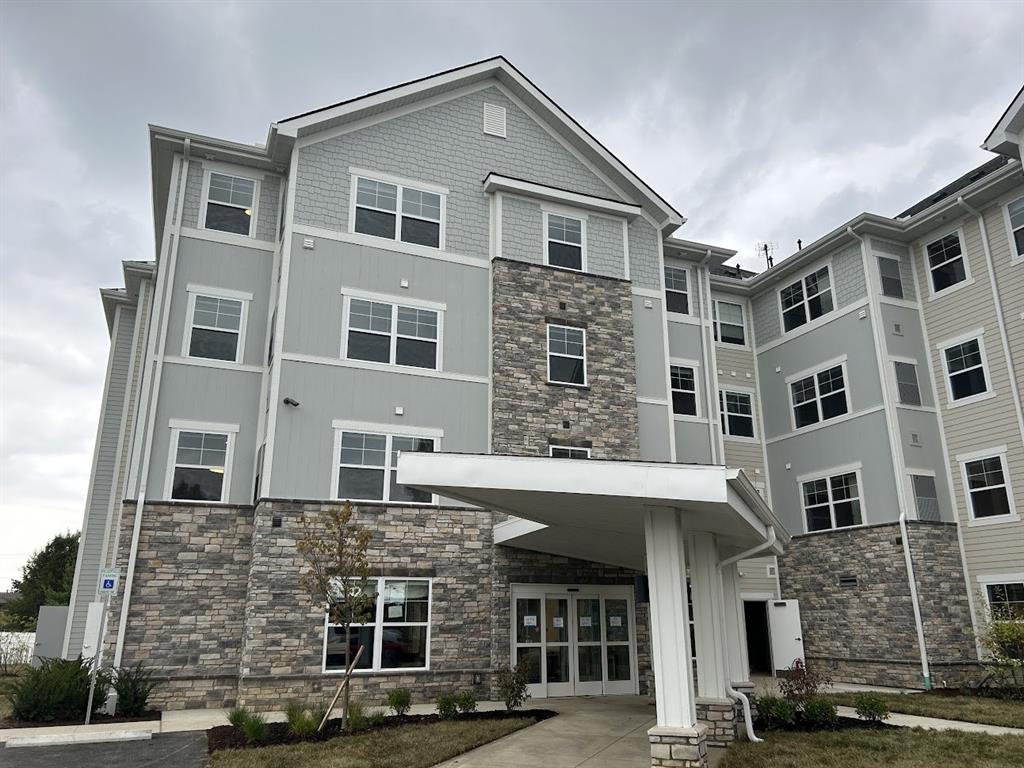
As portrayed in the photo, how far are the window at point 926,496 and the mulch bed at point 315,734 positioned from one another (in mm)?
10633

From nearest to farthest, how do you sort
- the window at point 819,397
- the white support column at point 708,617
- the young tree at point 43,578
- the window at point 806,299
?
the white support column at point 708,617 < the window at point 819,397 < the window at point 806,299 < the young tree at point 43,578

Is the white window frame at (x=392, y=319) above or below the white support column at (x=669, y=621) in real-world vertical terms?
above

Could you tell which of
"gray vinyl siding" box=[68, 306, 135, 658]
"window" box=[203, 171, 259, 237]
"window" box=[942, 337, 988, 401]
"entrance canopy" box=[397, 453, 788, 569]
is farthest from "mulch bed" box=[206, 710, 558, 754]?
"window" box=[942, 337, 988, 401]

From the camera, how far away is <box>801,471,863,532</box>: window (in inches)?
755

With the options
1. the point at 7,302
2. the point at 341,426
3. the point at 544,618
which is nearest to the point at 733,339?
the point at 544,618

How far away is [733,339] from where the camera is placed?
23.2 metres

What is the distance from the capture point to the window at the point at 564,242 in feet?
59.2

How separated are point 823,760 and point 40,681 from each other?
11.5 m

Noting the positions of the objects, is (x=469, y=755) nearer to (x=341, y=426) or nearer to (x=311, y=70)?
(x=341, y=426)

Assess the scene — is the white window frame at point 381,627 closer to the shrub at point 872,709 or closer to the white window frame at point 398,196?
the white window frame at point 398,196

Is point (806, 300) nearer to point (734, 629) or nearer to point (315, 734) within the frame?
point (734, 629)

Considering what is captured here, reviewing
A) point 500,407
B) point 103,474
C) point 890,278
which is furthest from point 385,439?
point 890,278

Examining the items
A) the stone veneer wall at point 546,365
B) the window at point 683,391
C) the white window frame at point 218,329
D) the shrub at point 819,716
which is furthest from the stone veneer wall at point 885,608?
the white window frame at point 218,329

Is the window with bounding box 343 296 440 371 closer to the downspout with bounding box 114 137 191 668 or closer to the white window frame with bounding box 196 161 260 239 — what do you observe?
the white window frame with bounding box 196 161 260 239
